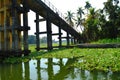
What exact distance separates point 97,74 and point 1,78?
475 cm

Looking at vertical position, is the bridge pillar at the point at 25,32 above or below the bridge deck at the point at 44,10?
below

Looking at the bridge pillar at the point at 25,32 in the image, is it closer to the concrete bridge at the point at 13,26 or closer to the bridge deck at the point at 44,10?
the concrete bridge at the point at 13,26

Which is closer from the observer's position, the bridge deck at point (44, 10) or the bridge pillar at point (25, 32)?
the bridge pillar at point (25, 32)

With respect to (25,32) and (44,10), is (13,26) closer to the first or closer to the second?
(25,32)

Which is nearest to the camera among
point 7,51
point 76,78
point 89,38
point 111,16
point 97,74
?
point 76,78

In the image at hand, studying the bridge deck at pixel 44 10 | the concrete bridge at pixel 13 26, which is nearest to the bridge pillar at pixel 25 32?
the concrete bridge at pixel 13 26

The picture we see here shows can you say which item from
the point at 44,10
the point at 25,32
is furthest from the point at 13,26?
the point at 44,10

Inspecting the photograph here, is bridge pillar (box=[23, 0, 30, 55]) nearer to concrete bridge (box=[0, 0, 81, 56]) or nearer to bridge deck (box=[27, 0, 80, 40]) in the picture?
concrete bridge (box=[0, 0, 81, 56])

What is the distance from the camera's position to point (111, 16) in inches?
1820

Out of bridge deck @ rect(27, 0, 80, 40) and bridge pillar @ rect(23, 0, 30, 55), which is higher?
bridge deck @ rect(27, 0, 80, 40)

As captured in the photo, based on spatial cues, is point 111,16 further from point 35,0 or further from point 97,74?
point 97,74

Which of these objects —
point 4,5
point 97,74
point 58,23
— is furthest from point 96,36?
point 97,74

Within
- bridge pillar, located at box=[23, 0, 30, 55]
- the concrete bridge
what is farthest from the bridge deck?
bridge pillar, located at box=[23, 0, 30, 55]

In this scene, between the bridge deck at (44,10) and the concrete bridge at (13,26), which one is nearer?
the concrete bridge at (13,26)
